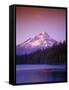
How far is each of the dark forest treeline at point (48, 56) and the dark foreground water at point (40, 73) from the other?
40 millimetres

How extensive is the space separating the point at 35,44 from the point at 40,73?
0.79 ft

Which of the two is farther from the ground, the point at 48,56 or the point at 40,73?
the point at 48,56

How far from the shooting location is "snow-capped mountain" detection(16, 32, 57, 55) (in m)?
2.26

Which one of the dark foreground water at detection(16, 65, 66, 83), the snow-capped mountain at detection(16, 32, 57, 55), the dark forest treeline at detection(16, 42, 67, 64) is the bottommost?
the dark foreground water at detection(16, 65, 66, 83)

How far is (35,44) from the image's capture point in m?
2.31

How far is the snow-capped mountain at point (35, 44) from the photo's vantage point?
2260 mm

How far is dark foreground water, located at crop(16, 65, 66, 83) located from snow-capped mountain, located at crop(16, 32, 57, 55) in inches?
5.1

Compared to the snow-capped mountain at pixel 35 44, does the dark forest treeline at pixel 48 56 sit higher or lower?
lower

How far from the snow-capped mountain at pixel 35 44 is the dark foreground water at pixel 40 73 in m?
0.13

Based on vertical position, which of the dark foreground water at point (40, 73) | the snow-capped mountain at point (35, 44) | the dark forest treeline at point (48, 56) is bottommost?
the dark foreground water at point (40, 73)

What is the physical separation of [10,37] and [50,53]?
0.37m

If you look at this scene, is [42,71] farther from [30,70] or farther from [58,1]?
[58,1]

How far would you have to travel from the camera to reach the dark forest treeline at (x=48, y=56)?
2279 mm
